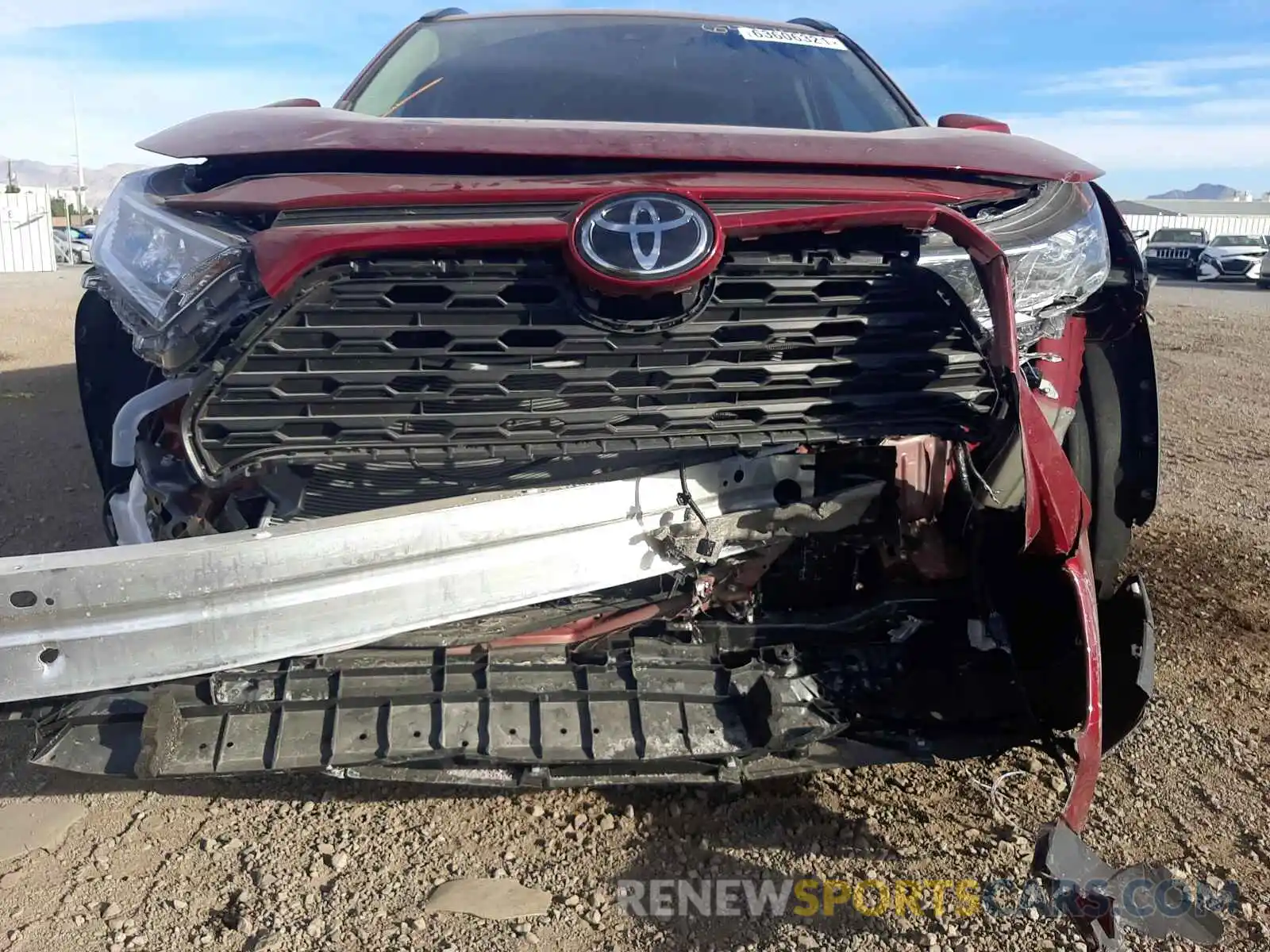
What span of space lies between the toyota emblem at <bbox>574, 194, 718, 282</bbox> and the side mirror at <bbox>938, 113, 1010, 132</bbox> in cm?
150

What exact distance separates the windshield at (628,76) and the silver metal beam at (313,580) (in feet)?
4.15

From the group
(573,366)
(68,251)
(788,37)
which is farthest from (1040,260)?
(68,251)

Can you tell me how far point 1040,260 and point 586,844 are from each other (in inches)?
63.8

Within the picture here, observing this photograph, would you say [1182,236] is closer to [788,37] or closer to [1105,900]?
[788,37]

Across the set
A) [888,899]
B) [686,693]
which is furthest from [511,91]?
[888,899]

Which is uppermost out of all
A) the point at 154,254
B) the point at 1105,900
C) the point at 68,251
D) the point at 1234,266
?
the point at 154,254

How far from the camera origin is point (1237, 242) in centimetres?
2530

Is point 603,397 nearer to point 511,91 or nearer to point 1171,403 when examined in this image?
point 511,91

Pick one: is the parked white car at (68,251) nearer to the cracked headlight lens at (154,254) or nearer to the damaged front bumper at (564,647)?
the cracked headlight lens at (154,254)

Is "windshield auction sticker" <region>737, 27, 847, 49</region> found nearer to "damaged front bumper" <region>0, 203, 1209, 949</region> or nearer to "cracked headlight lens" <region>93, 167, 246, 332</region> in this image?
"damaged front bumper" <region>0, 203, 1209, 949</region>

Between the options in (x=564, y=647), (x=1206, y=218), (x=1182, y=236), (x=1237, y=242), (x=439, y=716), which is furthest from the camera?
(x=1206, y=218)

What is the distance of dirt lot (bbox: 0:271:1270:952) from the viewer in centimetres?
191

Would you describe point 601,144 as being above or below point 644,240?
above

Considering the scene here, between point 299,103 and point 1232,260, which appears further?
point 1232,260
